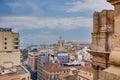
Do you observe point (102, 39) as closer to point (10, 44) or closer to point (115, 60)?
point (115, 60)

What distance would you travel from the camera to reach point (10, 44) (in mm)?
64875

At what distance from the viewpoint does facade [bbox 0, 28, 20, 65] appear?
60906 mm

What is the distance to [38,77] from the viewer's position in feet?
273

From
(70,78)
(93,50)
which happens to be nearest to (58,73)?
(70,78)

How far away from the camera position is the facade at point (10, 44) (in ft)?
200

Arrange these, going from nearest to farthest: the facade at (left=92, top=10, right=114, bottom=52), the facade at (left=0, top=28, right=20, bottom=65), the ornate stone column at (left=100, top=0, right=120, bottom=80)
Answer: the ornate stone column at (left=100, top=0, right=120, bottom=80), the facade at (left=92, top=10, right=114, bottom=52), the facade at (left=0, top=28, right=20, bottom=65)

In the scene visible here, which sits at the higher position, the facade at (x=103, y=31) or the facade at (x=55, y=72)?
the facade at (x=103, y=31)

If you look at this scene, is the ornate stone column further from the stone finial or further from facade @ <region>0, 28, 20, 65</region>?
facade @ <region>0, 28, 20, 65</region>

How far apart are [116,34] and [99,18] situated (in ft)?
24.8

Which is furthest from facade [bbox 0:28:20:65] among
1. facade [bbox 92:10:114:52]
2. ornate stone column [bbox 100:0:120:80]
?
ornate stone column [bbox 100:0:120:80]

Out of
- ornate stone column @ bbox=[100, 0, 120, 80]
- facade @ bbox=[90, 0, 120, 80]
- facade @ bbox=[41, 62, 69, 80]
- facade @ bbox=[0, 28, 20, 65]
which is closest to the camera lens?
ornate stone column @ bbox=[100, 0, 120, 80]

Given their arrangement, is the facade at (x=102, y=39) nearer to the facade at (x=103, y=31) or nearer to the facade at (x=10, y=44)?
the facade at (x=103, y=31)

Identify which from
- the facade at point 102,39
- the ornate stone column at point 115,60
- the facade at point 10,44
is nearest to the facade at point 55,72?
the facade at point 10,44

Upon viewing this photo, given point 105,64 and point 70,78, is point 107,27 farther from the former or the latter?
point 70,78
